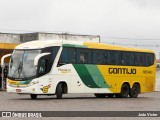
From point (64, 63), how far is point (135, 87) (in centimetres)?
722

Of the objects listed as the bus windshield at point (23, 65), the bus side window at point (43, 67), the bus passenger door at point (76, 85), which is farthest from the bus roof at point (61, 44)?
the bus passenger door at point (76, 85)

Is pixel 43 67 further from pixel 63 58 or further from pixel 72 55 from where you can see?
pixel 72 55

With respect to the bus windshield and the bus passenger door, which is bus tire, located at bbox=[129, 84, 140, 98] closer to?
the bus passenger door

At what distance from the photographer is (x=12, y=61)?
29922 millimetres

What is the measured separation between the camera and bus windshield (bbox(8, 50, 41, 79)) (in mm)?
28984

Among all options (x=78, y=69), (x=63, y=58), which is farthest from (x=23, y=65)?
(x=78, y=69)

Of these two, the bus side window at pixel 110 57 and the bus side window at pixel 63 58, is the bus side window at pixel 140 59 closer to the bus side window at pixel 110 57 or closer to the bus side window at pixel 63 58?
the bus side window at pixel 110 57

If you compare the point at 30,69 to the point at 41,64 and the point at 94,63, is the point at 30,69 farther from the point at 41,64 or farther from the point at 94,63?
the point at 94,63

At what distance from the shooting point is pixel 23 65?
2925 centimetres

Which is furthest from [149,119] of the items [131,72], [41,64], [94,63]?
[131,72]

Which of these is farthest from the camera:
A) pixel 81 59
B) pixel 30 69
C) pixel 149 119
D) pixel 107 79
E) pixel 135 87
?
pixel 135 87

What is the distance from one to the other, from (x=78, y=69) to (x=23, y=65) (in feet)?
11.3

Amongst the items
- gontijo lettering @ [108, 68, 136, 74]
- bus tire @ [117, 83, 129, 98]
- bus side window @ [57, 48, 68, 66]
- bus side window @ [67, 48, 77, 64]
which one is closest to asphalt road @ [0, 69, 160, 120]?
bus side window @ [57, 48, 68, 66]

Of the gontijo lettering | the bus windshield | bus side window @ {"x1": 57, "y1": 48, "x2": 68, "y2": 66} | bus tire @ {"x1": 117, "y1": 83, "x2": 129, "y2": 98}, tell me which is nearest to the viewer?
the bus windshield
